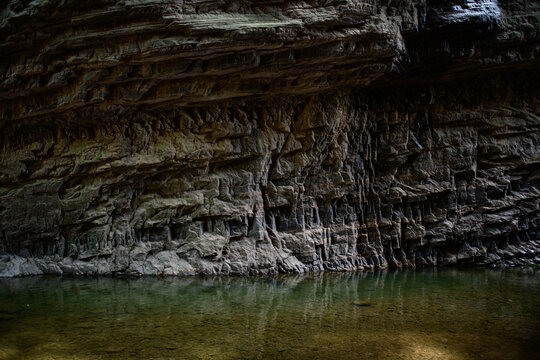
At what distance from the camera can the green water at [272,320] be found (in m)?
3.88

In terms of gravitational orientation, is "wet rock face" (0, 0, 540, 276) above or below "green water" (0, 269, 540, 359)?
above

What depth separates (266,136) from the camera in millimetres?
9945

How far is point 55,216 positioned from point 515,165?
1112 cm

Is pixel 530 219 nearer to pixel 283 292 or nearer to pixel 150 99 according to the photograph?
pixel 283 292

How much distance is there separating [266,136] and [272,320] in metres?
5.69

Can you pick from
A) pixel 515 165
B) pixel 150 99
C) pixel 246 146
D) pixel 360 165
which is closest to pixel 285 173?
pixel 246 146

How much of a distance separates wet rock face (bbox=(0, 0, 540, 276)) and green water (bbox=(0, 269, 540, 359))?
5.85 ft

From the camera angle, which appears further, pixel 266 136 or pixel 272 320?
pixel 266 136

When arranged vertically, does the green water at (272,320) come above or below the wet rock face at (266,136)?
below

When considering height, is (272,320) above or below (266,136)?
below

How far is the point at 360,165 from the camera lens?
10.5 m

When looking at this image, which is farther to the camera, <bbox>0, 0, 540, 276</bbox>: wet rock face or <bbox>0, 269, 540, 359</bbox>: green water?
<bbox>0, 0, 540, 276</bbox>: wet rock face

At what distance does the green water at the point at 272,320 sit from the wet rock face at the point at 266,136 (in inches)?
70.2

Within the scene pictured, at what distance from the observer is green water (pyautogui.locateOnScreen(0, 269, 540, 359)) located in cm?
388
